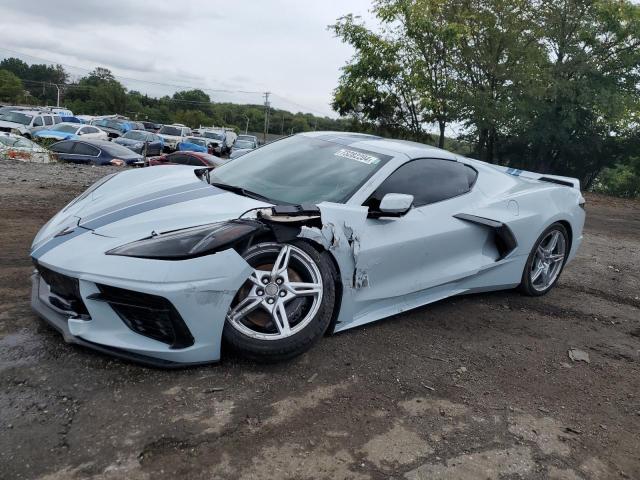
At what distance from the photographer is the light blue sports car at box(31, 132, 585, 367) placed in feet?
8.79

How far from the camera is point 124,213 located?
311 cm

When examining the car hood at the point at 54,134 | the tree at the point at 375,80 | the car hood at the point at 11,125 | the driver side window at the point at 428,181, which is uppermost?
the tree at the point at 375,80

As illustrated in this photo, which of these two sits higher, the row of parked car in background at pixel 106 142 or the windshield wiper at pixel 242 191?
the windshield wiper at pixel 242 191

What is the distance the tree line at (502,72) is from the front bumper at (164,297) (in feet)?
42.1

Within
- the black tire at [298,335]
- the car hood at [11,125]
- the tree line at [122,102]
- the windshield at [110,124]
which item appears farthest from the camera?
the tree line at [122,102]

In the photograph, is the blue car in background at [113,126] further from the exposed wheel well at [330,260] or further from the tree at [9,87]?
the tree at [9,87]

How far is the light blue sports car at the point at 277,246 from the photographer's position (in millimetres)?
2678

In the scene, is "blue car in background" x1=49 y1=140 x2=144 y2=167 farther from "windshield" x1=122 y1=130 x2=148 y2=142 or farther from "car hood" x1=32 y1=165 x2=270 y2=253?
"car hood" x1=32 y1=165 x2=270 y2=253

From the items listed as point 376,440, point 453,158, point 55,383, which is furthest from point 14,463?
point 453,158

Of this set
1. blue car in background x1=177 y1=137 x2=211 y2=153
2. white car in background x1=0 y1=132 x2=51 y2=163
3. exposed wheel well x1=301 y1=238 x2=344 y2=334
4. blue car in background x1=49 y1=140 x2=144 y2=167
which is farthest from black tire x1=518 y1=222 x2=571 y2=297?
blue car in background x1=177 y1=137 x2=211 y2=153

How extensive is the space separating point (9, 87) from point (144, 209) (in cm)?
7490

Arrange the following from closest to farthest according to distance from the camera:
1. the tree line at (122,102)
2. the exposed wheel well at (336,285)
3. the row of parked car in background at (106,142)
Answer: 1. the exposed wheel well at (336,285)
2. the row of parked car in background at (106,142)
3. the tree line at (122,102)

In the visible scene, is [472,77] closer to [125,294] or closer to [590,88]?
[590,88]

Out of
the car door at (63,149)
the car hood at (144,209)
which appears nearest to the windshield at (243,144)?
the car door at (63,149)
